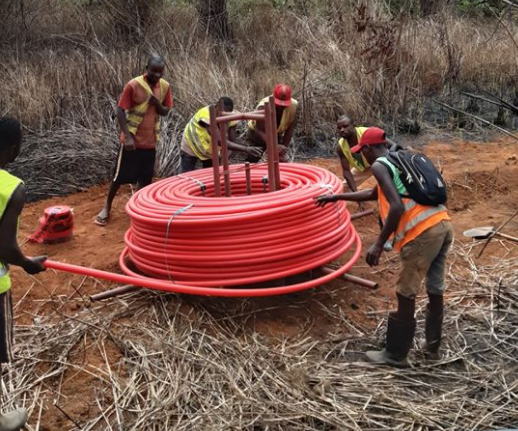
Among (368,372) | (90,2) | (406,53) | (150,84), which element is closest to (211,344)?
(368,372)

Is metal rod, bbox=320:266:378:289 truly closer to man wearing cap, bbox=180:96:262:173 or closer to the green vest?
the green vest

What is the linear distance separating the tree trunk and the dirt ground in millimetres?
6011

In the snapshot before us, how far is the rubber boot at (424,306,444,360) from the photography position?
13.1 feet

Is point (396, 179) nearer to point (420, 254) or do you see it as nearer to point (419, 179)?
point (419, 179)

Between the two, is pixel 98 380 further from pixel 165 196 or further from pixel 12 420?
pixel 165 196

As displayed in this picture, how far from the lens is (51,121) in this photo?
8852 mm

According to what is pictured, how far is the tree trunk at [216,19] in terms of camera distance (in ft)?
42.5

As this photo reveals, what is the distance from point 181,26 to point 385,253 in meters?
8.91

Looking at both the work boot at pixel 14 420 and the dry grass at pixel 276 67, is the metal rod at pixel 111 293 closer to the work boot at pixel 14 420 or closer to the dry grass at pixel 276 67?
the work boot at pixel 14 420

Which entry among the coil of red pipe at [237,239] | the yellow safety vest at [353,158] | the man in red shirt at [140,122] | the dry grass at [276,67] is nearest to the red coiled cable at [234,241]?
the coil of red pipe at [237,239]

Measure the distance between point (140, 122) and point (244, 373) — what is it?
3.48 meters

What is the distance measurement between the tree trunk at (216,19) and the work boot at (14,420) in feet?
34.9

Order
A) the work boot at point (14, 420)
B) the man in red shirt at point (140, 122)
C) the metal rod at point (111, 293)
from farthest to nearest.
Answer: the man in red shirt at point (140, 122) → the metal rod at point (111, 293) → the work boot at point (14, 420)

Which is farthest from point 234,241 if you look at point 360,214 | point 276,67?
point 276,67
